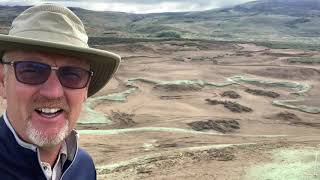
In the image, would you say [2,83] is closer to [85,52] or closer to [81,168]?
[85,52]

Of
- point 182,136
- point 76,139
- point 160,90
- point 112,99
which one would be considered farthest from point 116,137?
point 76,139

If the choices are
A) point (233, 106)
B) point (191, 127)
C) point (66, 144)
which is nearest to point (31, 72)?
point (66, 144)

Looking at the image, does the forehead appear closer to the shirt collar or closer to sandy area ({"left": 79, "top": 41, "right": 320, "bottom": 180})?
the shirt collar

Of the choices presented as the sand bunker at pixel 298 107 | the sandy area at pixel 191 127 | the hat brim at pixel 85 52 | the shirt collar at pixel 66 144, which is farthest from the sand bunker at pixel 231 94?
the shirt collar at pixel 66 144

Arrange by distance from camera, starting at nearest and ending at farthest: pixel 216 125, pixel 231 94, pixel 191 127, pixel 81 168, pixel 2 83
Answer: pixel 2 83 → pixel 81 168 → pixel 191 127 → pixel 216 125 → pixel 231 94

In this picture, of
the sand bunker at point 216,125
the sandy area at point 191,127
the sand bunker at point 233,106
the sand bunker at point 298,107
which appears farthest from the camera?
the sand bunker at point 298,107

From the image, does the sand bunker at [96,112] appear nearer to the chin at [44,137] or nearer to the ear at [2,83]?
the ear at [2,83]
